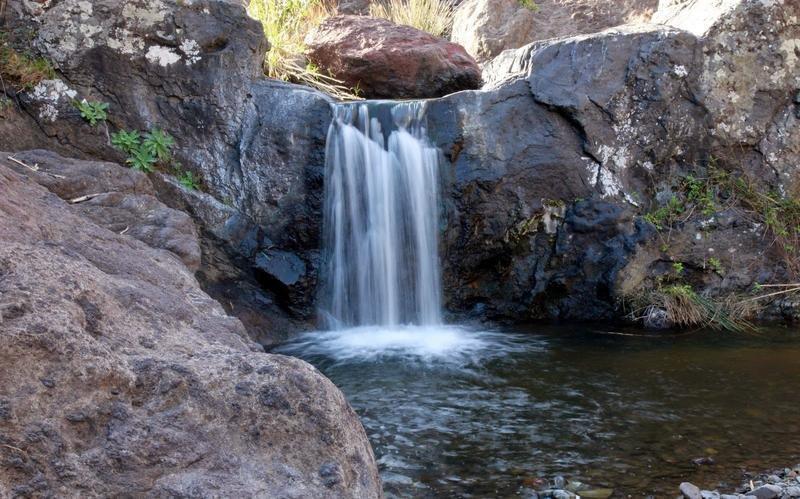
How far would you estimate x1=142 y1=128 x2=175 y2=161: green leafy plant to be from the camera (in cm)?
605

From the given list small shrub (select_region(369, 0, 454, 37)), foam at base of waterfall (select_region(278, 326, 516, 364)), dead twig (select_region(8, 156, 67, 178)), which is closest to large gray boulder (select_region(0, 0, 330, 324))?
Result: foam at base of waterfall (select_region(278, 326, 516, 364))

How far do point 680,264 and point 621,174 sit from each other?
0.96 metres

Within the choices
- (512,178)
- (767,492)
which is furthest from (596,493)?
(512,178)

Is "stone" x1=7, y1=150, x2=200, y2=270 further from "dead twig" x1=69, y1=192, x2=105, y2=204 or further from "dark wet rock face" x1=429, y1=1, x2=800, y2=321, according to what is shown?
"dark wet rock face" x1=429, y1=1, x2=800, y2=321

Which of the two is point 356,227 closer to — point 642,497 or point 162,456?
point 642,497

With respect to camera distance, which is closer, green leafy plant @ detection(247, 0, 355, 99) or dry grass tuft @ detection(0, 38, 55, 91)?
dry grass tuft @ detection(0, 38, 55, 91)

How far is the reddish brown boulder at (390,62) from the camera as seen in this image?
8406mm

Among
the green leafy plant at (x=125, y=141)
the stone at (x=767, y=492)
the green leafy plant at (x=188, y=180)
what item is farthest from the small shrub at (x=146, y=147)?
the stone at (x=767, y=492)

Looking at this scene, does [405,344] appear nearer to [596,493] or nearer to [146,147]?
[146,147]

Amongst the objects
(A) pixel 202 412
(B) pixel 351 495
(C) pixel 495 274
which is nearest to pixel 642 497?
(B) pixel 351 495

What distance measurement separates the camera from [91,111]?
5.94 meters

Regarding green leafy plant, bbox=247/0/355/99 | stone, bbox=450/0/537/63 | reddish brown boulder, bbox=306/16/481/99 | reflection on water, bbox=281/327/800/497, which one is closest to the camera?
reflection on water, bbox=281/327/800/497

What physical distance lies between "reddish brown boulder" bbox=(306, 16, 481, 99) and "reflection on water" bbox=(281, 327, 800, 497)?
328cm

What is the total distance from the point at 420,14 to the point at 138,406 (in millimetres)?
9881
